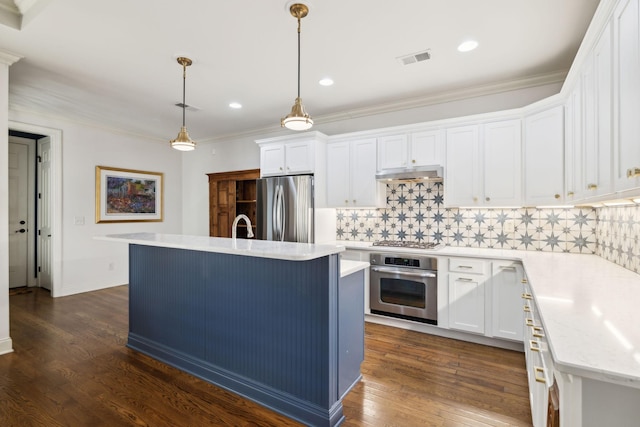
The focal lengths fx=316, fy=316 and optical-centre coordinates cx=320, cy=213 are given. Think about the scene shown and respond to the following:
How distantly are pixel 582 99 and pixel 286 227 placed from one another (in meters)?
3.14

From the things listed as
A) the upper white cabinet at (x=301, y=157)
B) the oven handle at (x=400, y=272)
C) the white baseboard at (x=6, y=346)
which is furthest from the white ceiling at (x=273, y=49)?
the white baseboard at (x=6, y=346)

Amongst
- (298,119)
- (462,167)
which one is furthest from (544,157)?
(298,119)

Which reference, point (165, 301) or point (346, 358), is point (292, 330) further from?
point (165, 301)

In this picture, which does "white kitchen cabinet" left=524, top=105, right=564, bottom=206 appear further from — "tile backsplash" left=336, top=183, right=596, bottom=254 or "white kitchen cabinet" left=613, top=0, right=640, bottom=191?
"white kitchen cabinet" left=613, top=0, right=640, bottom=191

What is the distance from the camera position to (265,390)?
2.15 m

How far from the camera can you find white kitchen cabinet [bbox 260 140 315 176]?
162 inches

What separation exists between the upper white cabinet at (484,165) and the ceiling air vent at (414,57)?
88cm

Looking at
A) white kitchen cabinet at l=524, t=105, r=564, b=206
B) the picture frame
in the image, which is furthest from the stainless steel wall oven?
the picture frame

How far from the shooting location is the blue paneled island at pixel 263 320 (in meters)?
1.94

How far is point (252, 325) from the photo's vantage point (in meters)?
2.23

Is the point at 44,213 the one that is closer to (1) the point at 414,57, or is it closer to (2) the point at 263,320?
(2) the point at 263,320

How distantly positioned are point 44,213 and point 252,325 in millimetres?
5006

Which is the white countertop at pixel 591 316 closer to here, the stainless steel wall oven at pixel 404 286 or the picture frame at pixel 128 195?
the stainless steel wall oven at pixel 404 286

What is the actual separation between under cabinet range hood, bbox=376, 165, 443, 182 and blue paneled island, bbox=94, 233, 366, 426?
5.37 feet
